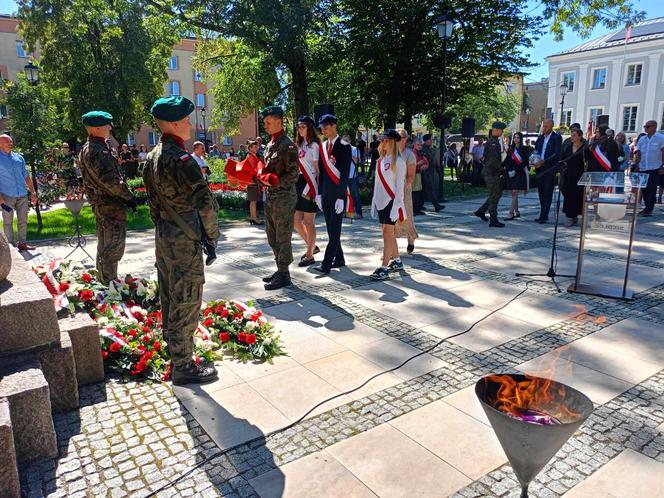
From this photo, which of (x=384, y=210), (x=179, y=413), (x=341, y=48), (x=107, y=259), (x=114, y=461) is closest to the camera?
(x=114, y=461)

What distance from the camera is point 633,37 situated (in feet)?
152

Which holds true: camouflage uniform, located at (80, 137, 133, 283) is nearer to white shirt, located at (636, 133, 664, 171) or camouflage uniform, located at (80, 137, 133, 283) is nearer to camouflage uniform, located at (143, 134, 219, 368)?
camouflage uniform, located at (143, 134, 219, 368)

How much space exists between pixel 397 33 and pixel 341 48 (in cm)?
214

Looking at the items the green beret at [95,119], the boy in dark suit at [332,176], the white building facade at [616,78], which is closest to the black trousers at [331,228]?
the boy in dark suit at [332,176]

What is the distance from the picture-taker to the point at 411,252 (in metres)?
8.60

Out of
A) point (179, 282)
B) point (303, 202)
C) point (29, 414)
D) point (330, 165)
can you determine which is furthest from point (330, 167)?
point (29, 414)

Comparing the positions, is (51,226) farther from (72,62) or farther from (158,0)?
(72,62)

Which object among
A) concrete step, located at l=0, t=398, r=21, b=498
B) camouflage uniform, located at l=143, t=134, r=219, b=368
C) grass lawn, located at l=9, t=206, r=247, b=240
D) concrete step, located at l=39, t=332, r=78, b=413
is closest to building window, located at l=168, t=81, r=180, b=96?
grass lawn, located at l=9, t=206, r=247, b=240

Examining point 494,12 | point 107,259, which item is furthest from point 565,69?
point 107,259

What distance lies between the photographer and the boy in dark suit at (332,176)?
7.11 meters

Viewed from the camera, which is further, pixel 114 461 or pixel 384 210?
pixel 384 210

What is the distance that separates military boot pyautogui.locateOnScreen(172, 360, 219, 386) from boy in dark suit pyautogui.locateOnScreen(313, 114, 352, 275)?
11.3 feet

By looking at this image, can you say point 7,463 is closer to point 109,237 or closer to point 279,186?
point 109,237

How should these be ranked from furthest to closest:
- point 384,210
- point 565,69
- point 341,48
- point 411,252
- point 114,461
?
1. point 565,69
2. point 341,48
3. point 411,252
4. point 384,210
5. point 114,461
